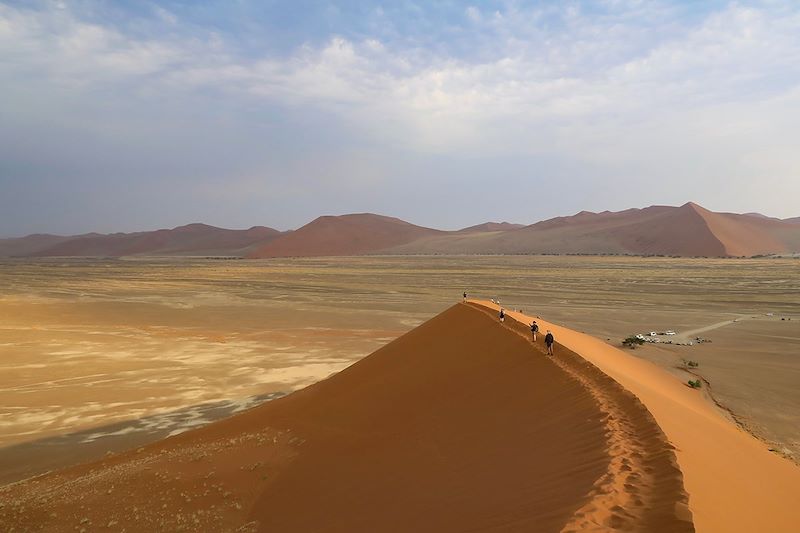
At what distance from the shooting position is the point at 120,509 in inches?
268

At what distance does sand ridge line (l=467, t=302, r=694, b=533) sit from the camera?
3.28 metres

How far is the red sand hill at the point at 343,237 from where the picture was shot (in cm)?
13850

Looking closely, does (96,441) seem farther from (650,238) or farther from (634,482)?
(650,238)

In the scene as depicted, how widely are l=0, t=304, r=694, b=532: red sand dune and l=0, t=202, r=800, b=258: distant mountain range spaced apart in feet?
323

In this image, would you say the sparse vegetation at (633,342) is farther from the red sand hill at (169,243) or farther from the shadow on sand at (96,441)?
the red sand hill at (169,243)

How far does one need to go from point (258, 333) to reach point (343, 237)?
132 meters

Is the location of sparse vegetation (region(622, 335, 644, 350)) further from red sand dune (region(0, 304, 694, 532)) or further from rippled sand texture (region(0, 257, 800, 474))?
red sand dune (region(0, 304, 694, 532))

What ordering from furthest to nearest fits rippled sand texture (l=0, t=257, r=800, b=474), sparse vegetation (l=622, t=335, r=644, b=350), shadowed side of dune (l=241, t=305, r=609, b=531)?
sparse vegetation (l=622, t=335, r=644, b=350), rippled sand texture (l=0, t=257, r=800, b=474), shadowed side of dune (l=241, t=305, r=609, b=531)

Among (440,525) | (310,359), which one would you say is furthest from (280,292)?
(440,525)

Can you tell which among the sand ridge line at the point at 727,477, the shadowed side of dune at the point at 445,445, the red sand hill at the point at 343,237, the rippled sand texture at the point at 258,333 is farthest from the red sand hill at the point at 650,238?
the sand ridge line at the point at 727,477

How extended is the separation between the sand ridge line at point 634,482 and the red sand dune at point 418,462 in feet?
0.05

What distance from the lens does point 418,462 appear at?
6.06 meters

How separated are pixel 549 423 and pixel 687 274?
4937 cm

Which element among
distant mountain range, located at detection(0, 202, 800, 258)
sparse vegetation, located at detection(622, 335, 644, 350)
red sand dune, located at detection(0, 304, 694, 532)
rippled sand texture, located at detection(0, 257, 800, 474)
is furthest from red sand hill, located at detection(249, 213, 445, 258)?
red sand dune, located at detection(0, 304, 694, 532)
